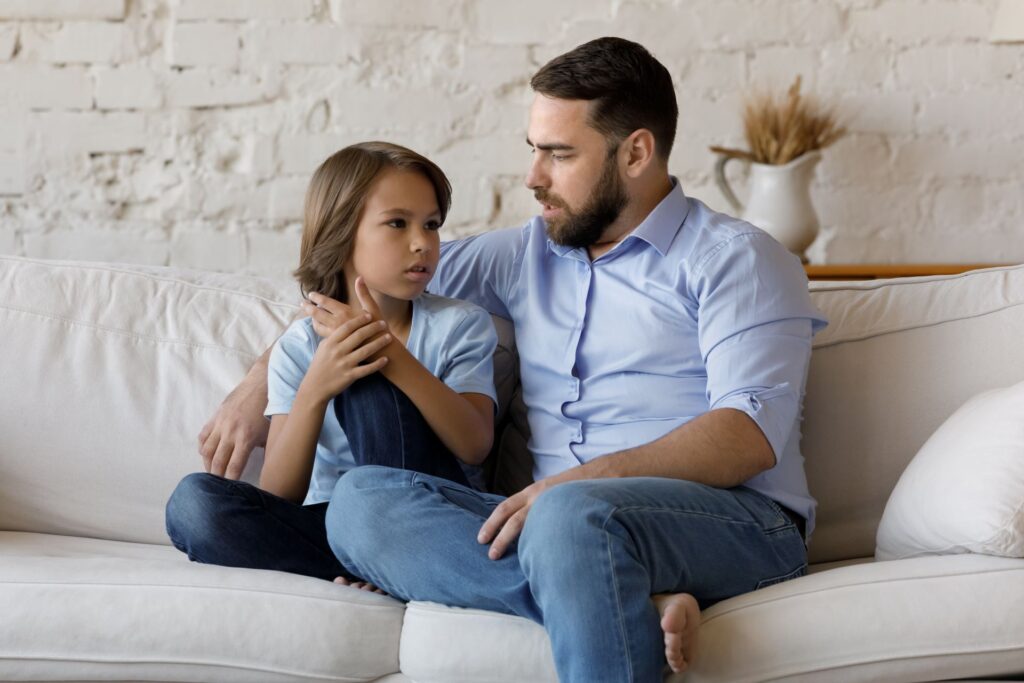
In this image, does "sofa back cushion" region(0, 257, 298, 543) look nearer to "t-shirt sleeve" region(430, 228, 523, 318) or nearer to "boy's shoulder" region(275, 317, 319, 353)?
"boy's shoulder" region(275, 317, 319, 353)

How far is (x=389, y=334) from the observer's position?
166 cm

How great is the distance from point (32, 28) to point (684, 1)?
145cm

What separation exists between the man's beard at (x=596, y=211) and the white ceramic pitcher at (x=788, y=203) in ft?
2.69

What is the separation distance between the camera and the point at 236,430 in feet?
5.90

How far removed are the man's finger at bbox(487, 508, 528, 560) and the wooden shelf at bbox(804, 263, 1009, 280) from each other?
125 cm

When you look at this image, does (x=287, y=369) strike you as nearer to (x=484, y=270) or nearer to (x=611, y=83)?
(x=484, y=270)

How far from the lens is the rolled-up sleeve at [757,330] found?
1.56 m

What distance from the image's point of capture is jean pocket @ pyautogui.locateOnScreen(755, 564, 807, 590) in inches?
57.9

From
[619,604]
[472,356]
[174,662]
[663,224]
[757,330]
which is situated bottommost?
[174,662]

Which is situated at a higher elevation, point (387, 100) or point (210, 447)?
point (387, 100)

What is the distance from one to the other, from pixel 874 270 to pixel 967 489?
1079 millimetres

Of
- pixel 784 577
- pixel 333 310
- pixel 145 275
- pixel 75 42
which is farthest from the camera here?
pixel 75 42

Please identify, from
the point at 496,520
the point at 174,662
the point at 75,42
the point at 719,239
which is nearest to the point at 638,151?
the point at 719,239

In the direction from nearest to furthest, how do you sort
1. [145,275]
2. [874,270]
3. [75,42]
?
[145,275]
[874,270]
[75,42]
